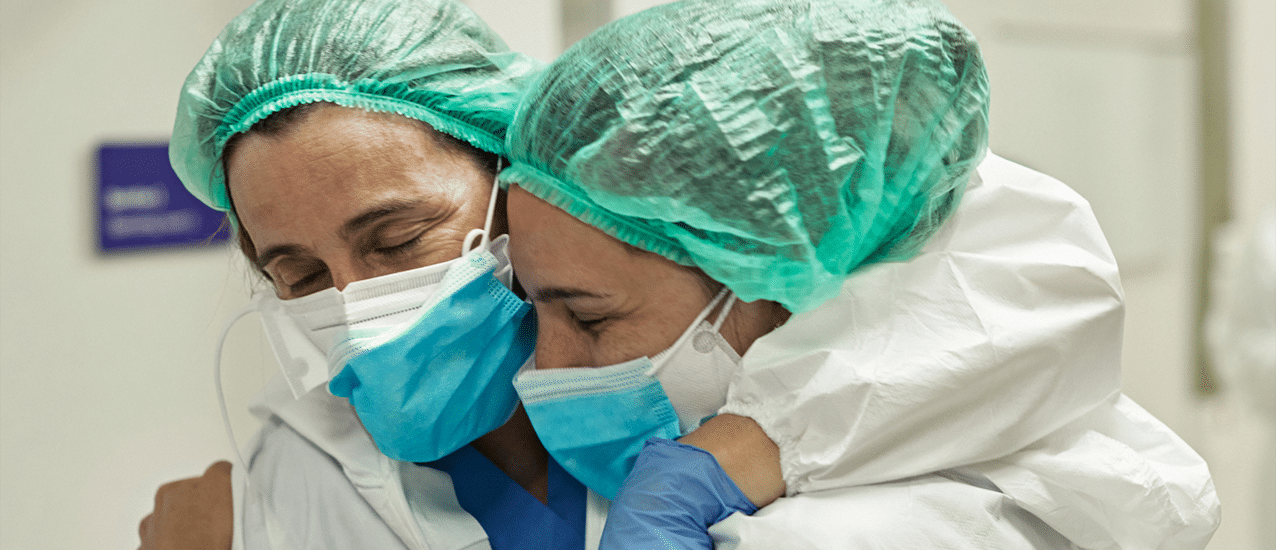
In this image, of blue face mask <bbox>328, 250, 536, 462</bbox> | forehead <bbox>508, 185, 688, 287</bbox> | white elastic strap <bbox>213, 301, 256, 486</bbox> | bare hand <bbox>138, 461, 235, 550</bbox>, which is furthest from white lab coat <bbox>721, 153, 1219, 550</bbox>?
bare hand <bbox>138, 461, 235, 550</bbox>

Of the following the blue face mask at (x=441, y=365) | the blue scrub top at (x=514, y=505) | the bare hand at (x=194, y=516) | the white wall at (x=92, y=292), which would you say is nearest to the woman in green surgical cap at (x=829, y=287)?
the blue face mask at (x=441, y=365)

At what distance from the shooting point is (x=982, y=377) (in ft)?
2.41

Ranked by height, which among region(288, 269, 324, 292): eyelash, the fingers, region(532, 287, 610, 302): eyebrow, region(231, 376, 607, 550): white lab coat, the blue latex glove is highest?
region(532, 287, 610, 302): eyebrow

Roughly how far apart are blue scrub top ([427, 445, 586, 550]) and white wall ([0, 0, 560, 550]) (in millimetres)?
639

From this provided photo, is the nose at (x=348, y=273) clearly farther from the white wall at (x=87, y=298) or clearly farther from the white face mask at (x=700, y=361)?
the white wall at (x=87, y=298)

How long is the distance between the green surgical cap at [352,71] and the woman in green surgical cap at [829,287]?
7.8 inches

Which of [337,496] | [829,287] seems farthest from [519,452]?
[829,287]

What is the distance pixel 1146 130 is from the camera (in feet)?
8.52

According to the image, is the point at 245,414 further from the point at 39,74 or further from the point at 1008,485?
the point at 1008,485

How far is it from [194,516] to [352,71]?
0.71m

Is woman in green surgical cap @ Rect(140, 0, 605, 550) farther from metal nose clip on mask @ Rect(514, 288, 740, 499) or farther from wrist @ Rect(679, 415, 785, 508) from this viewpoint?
wrist @ Rect(679, 415, 785, 508)

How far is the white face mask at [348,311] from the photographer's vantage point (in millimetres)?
938

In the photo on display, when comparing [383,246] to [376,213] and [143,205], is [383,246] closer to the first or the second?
[376,213]

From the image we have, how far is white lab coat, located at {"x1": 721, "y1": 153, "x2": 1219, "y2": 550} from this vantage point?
0.73 meters
